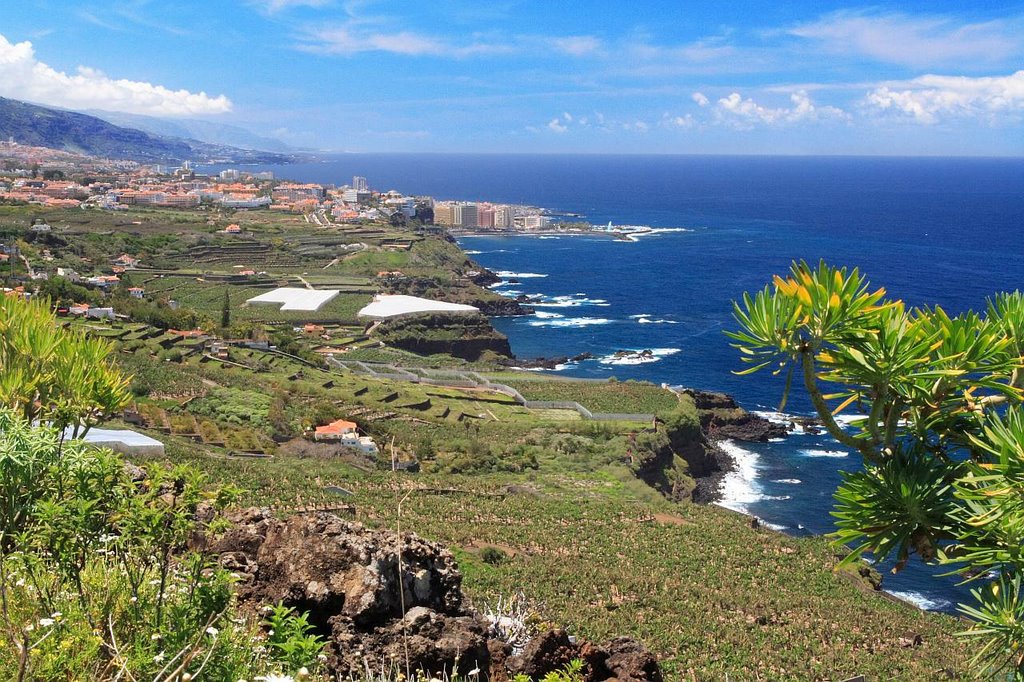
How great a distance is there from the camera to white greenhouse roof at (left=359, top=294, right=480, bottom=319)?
55.2m

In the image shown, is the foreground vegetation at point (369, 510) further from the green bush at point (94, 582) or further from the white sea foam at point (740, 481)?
the white sea foam at point (740, 481)

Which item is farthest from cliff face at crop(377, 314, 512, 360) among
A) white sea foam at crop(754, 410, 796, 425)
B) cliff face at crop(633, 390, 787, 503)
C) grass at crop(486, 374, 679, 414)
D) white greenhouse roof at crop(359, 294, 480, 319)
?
white sea foam at crop(754, 410, 796, 425)

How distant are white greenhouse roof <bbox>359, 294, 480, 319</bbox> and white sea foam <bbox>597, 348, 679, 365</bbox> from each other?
12.2 meters

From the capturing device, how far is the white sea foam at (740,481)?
97.2 ft

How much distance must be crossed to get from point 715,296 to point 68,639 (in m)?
64.4

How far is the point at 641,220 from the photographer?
4852 inches

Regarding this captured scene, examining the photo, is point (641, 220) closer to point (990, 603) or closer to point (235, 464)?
point (235, 464)

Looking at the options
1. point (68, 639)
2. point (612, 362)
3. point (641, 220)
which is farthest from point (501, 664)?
A: point (641, 220)

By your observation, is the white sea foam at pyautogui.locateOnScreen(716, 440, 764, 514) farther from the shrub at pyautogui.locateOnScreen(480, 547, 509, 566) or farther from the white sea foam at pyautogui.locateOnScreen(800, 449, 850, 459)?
the shrub at pyautogui.locateOnScreen(480, 547, 509, 566)

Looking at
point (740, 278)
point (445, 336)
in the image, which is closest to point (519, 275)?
point (740, 278)

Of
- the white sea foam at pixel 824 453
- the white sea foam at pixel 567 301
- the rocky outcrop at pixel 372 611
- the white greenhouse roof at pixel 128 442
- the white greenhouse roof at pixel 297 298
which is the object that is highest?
the rocky outcrop at pixel 372 611

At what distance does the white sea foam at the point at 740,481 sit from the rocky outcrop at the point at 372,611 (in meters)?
24.2

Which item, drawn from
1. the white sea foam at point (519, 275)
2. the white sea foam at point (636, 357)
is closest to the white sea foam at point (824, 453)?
the white sea foam at point (636, 357)

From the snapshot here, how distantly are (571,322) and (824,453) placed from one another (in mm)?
26064
